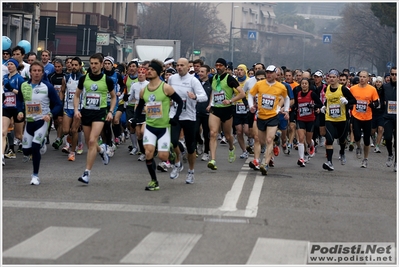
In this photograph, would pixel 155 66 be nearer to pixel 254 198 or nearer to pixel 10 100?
pixel 254 198

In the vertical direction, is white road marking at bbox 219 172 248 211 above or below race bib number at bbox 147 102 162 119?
below

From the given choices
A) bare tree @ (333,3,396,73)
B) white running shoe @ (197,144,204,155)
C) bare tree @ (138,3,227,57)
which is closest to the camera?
white running shoe @ (197,144,204,155)

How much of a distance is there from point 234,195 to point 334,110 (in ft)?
17.5

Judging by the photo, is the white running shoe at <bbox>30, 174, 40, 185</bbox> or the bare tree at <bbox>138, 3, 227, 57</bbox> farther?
the bare tree at <bbox>138, 3, 227, 57</bbox>

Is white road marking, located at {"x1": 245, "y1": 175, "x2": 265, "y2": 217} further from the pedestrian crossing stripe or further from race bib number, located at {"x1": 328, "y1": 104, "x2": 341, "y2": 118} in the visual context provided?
race bib number, located at {"x1": 328, "y1": 104, "x2": 341, "y2": 118}

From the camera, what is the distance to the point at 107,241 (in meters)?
8.61

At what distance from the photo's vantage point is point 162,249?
8289 millimetres

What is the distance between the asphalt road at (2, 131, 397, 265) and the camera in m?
8.16

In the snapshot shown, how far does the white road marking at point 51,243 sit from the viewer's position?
311 inches

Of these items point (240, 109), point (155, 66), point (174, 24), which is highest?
point (174, 24)

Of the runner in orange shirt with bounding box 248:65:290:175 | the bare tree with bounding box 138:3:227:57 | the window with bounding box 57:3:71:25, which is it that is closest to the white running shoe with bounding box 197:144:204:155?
the runner in orange shirt with bounding box 248:65:290:175

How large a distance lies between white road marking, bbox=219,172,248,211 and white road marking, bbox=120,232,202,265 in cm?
214

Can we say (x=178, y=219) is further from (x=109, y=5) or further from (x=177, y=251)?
(x=109, y=5)

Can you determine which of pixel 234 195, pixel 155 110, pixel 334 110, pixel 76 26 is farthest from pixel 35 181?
pixel 76 26
